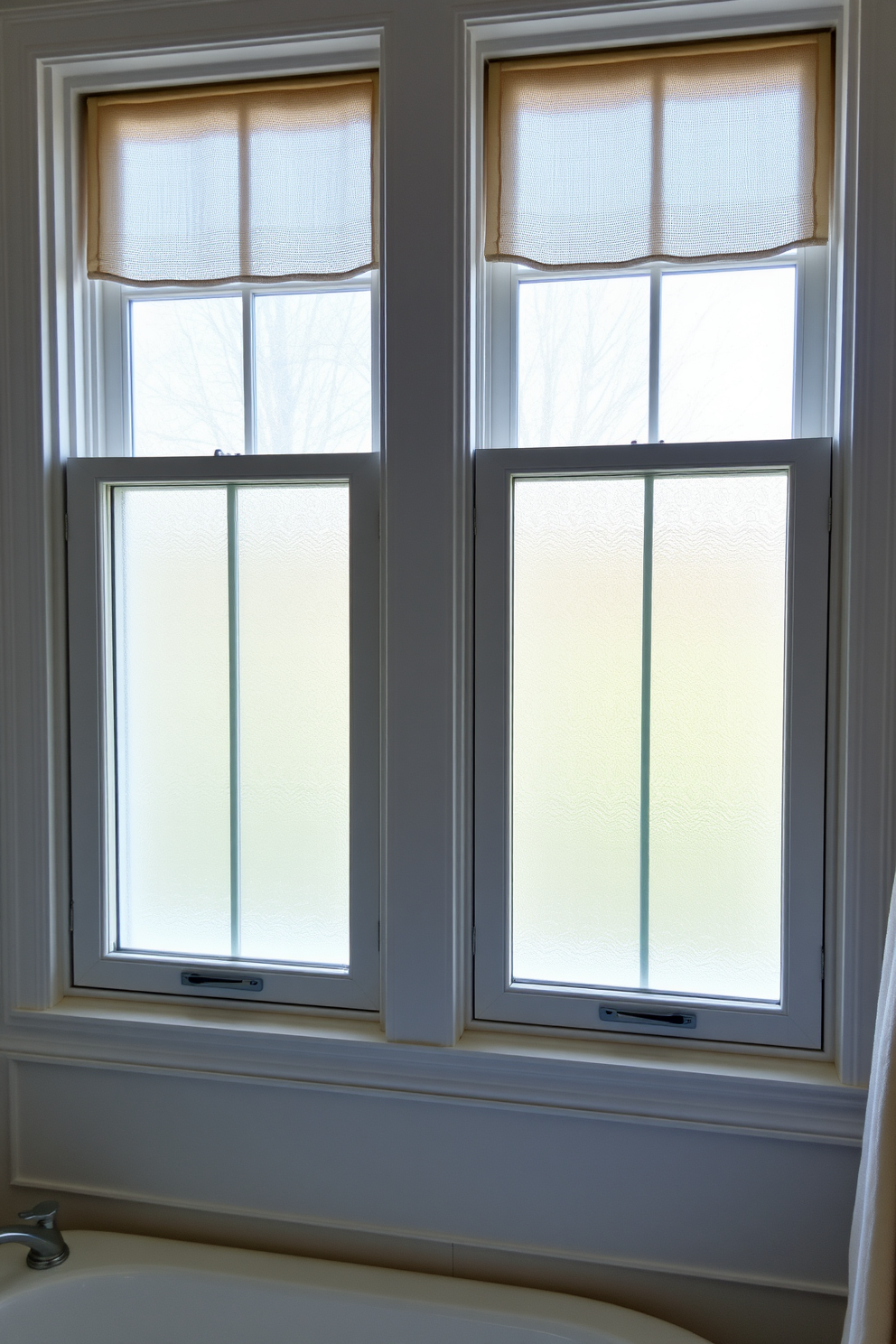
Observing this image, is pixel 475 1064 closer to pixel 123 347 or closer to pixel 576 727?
pixel 576 727

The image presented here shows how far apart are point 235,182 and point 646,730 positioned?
1052 mm

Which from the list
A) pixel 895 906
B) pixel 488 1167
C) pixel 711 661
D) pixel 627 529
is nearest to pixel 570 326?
pixel 627 529

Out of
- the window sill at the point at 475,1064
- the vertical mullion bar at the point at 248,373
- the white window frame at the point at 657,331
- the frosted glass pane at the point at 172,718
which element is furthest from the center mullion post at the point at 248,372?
the window sill at the point at 475,1064

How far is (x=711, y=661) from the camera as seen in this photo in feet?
4.57

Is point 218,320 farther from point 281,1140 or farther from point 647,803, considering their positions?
point 281,1140

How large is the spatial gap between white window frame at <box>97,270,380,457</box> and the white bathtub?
1.24m

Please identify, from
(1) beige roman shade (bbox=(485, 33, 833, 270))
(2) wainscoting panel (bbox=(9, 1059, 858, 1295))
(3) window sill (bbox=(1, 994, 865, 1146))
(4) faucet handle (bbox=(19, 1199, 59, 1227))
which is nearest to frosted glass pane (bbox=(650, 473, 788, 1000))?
(3) window sill (bbox=(1, 994, 865, 1146))

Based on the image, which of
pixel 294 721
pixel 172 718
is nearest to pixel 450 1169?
pixel 294 721

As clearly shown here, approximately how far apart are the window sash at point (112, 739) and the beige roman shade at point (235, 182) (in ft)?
1.01

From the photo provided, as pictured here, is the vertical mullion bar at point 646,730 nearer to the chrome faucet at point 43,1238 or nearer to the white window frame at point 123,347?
the white window frame at point 123,347

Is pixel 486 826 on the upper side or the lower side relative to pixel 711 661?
lower

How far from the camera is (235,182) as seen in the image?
149 cm

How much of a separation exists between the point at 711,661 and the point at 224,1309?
1.17m

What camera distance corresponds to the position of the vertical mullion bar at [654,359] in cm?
141
